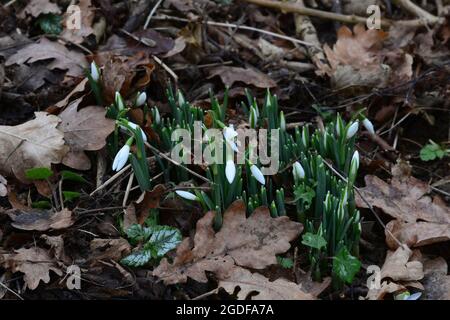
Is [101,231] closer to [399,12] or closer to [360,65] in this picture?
[360,65]

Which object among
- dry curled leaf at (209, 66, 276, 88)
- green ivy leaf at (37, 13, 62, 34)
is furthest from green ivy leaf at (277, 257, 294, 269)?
green ivy leaf at (37, 13, 62, 34)

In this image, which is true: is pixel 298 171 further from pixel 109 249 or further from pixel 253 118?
pixel 109 249

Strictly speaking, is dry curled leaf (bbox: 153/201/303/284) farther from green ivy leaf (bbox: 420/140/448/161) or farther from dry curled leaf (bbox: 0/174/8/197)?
green ivy leaf (bbox: 420/140/448/161)

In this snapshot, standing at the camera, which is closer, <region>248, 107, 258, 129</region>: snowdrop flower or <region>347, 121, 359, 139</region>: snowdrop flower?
<region>347, 121, 359, 139</region>: snowdrop flower

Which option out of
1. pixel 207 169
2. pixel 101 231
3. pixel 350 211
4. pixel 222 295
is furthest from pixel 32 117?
pixel 350 211

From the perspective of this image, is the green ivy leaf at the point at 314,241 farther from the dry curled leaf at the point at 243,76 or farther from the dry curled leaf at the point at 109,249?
the dry curled leaf at the point at 243,76

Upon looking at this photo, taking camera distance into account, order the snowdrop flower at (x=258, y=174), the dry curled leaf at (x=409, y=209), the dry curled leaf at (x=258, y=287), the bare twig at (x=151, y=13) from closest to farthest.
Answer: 1. the dry curled leaf at (x=258, y=287)
2. the snowdrop flower at (x=258, y=174)
3. the dry curled leaf at (x=409, y=209)
4. the bare twig at (x=151, y=13)

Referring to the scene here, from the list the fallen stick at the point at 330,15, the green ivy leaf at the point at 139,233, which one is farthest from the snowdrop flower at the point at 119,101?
the fallen stick at the point at 330,15
